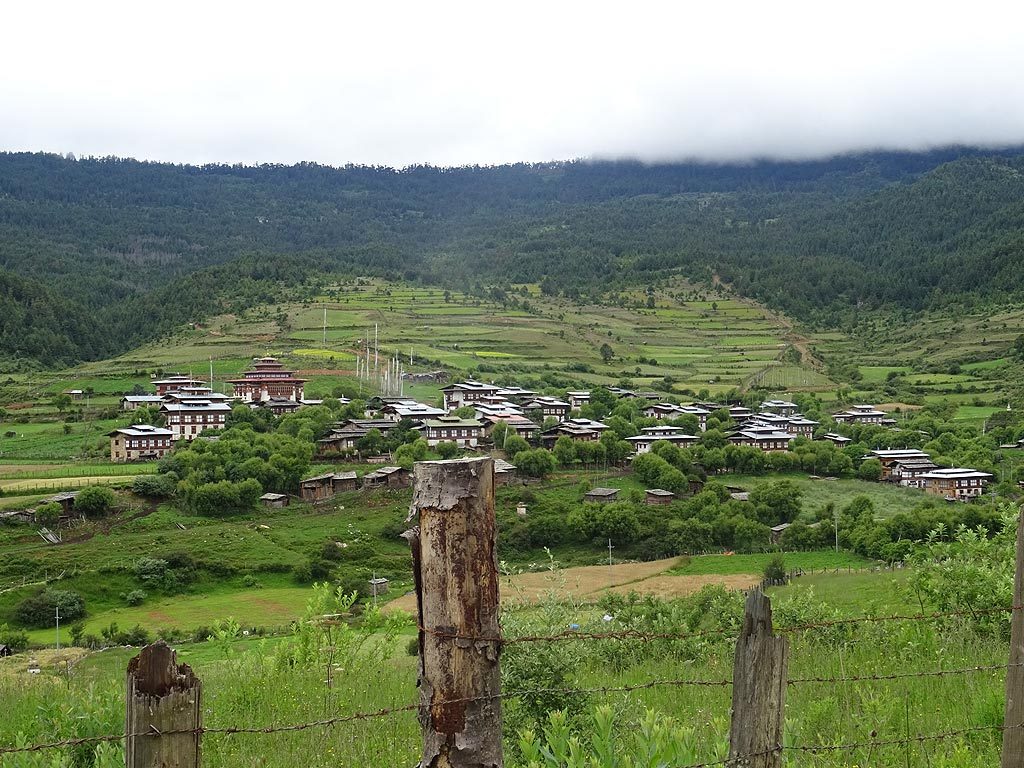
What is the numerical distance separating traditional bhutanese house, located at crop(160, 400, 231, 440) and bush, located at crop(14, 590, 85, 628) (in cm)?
2468

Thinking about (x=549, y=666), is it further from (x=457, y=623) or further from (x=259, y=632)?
(x=259, y=632)

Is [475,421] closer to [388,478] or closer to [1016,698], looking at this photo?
Result: [388,478]

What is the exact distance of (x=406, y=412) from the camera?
197 feet

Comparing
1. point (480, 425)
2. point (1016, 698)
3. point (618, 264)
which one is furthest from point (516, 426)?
point (618, 264)

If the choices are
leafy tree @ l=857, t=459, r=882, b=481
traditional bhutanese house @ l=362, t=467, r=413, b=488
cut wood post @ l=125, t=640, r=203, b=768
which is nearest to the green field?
leafy tree @ l=857, t=459, r=882, b=481

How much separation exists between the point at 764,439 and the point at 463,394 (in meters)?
21.9

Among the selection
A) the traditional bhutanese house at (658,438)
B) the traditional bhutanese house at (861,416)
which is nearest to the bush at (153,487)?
the traditional bhutanese house at (658,438)

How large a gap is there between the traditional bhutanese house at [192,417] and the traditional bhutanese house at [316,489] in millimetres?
12787

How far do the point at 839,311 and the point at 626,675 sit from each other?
127645 mm

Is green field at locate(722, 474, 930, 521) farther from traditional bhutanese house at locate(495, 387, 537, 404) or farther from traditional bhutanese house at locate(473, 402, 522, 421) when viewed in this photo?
traditional bhutanese house at locate(495, 387, 537, 404)

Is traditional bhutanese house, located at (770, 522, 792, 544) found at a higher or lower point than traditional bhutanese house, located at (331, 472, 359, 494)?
lower

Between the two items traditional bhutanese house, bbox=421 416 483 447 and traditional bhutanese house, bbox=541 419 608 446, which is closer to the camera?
traditional bhutanese house, bbox=421 416 483 447

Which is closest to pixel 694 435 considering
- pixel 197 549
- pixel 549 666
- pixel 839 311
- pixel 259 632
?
pixel 197 549

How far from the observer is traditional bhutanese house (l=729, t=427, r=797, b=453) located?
186 ft
